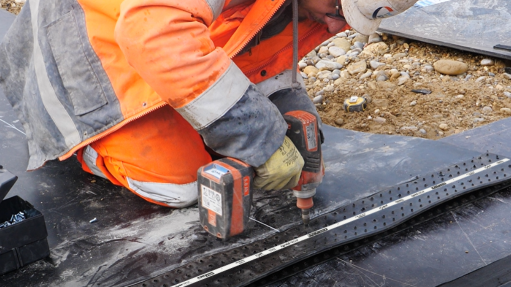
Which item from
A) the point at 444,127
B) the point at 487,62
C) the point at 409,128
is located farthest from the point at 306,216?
the point at 487,62

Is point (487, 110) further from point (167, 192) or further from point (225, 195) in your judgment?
point (225, 195)

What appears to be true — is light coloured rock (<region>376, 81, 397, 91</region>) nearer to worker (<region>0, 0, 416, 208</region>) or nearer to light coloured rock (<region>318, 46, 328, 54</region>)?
light coloured rock (<region>318, 46, 328, 54</region>)

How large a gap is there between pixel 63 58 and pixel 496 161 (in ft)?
7.43

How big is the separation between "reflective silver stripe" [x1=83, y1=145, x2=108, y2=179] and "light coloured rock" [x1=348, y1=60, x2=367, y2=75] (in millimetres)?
2812

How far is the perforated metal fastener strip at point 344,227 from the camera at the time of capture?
7.04ft

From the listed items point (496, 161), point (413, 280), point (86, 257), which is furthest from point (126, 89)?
point (496, 161)

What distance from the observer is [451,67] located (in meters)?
4.61

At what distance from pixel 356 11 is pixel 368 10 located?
0.15ft

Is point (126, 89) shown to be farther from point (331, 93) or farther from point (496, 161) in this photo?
point (331, 93)

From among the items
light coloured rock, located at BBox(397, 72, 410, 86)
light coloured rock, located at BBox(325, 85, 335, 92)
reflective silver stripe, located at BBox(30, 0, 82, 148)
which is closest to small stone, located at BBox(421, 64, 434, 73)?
light coloured rock, located at BBox(397, 72, 410, 86)

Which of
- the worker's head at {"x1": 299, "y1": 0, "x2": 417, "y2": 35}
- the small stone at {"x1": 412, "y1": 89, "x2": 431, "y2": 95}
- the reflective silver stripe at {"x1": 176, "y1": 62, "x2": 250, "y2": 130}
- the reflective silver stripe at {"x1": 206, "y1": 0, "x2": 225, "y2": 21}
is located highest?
the reflective silver stripe at {"x1": 206, "y1": 0, "x2": 225, "y2": 21}

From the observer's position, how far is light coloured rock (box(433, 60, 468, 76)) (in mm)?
4598

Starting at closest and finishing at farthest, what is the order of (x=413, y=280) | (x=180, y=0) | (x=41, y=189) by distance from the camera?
(x=180, y=0) < (x=413, y=280) < (x=41, y=189)

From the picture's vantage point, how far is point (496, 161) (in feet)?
9.53
